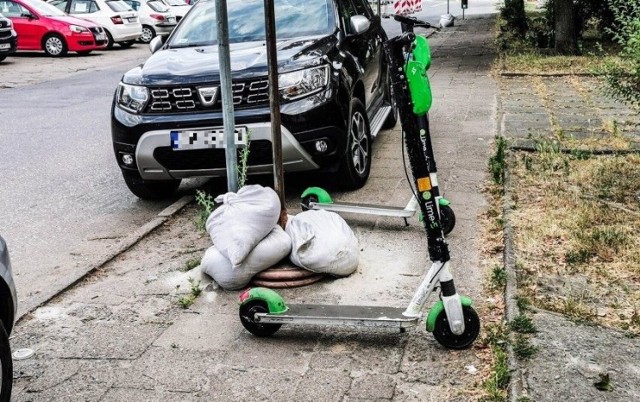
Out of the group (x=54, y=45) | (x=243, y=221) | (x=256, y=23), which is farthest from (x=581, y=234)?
(x=54, y=45)

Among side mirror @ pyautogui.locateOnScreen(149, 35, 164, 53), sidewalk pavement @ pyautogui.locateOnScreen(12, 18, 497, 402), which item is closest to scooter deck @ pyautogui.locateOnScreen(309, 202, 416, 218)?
sidewalk pavement @ pyautogui.locateOnScreen(12, 18, 497, 402)

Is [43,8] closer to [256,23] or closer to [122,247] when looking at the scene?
[256,23]

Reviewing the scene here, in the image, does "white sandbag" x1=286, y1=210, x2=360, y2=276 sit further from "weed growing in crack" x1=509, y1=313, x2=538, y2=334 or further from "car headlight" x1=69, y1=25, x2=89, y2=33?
"car headlight" x1=69, y1=25, x2=89, y2=33

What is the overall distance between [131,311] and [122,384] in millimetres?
938

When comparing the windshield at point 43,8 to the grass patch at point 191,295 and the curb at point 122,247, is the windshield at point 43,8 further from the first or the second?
the grass patch at point 191,295

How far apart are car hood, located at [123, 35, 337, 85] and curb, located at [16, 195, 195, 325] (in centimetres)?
107

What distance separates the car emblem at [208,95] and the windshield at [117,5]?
2067 centimetres

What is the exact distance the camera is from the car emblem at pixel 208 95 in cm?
635

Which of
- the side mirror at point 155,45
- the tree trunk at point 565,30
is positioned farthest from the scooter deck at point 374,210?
the tree trunk at point 565,30

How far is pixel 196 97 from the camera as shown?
6391mm

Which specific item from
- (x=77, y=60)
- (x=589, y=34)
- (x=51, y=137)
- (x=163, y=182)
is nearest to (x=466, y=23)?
(x=589, y=34)

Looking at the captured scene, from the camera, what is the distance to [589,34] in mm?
21844

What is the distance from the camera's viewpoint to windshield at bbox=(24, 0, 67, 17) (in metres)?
23.3

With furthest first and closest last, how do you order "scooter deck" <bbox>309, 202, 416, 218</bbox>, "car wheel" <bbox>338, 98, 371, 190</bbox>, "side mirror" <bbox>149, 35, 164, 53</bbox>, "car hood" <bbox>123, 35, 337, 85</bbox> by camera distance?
"side mirror" <bbox>149, 35, 164, 53</bbox>
"car wheel" <bbox>338, 98, 371, 190</bbox>
"car hood" <bbox>123, 35, 337, 85</bbox>
"scooter deck" <bbox>309, 202, 416, 218</bbox>
